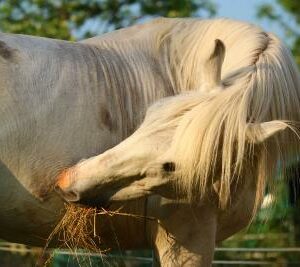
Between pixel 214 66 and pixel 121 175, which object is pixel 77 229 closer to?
pixel 121 175

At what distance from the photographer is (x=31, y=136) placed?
3.51 m

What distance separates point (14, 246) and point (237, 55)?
14.2 ft

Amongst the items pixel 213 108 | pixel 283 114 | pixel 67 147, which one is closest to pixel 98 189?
pixel 67 147

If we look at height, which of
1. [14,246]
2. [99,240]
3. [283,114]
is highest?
[283,114]

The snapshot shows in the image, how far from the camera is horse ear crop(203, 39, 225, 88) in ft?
11.6

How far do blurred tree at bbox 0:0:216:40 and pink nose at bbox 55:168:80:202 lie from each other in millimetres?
10225

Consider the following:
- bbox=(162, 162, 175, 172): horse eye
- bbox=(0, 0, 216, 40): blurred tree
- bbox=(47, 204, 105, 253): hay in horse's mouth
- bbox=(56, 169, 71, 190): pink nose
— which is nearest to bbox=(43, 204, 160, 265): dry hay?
bbox=(47, 204, 105, 253): hay in horse's mouth

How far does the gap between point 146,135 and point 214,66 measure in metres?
0.44

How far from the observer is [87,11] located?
14.6 m

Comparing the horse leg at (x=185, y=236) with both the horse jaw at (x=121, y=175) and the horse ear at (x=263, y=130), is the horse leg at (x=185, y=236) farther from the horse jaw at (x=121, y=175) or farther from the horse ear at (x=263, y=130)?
the horse ear at (x=263, y=130)

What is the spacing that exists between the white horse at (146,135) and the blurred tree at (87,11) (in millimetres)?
9865

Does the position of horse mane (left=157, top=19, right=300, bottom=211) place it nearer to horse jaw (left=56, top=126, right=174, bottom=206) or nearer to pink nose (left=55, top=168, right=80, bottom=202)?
horse jaw (left=56, top=126, right=174, bottom=206)

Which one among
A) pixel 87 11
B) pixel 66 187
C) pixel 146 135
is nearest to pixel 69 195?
pixel 66 187

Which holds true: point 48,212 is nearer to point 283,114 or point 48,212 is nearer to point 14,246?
point 283,114
